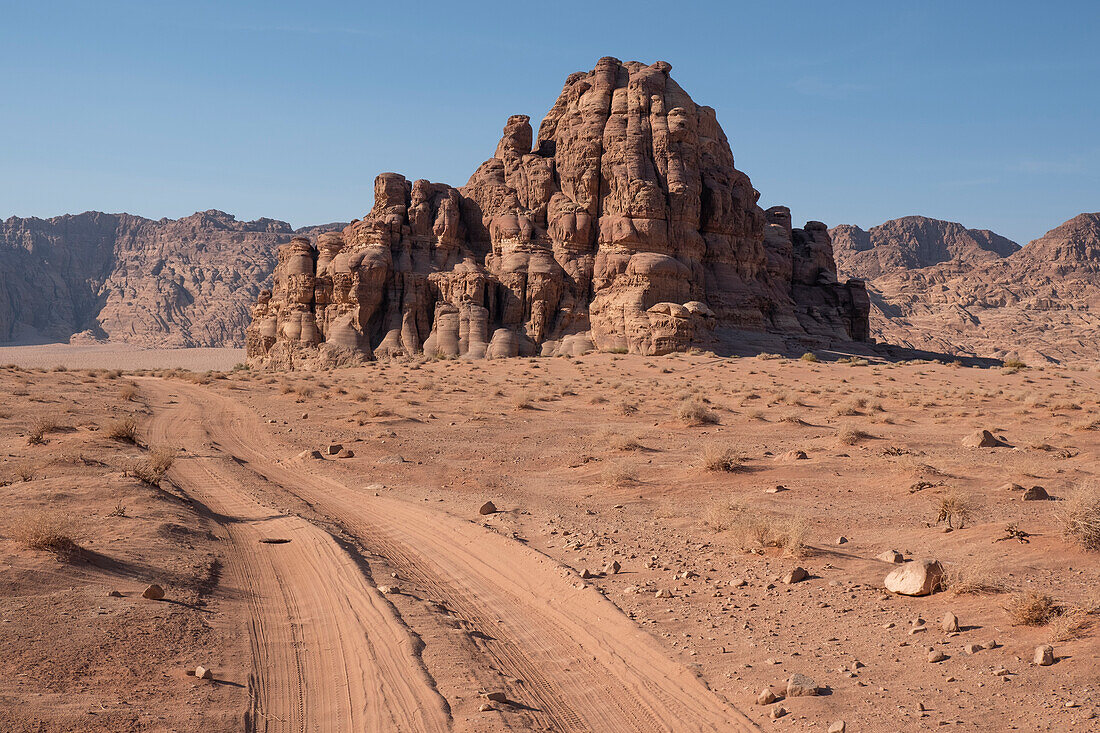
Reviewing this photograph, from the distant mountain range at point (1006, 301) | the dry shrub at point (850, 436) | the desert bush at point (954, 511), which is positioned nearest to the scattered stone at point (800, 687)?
the desert bush at point (954, 511)

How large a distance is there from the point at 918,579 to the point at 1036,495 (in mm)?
4907

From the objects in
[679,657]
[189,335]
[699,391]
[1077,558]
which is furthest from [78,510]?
[189,335]

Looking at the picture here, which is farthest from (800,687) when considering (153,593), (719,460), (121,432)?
(121,432)

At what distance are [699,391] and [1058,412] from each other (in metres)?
12.1

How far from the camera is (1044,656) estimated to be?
5.57 meters

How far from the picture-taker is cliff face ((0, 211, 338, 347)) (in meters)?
160

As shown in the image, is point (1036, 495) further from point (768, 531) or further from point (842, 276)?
point (842, 276)

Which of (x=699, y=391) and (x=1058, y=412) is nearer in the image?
(x=1058, y=412)

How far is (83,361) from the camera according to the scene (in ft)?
393

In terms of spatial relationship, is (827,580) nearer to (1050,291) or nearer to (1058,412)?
(1058,412)

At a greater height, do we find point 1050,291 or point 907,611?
point 1050,291

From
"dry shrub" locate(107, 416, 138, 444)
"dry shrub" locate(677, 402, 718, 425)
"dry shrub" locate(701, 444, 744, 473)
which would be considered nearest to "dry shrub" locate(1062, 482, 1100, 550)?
"dry shrub" locate(701, 444, 744, 473)

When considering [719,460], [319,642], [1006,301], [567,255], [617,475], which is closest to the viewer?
[319,642]

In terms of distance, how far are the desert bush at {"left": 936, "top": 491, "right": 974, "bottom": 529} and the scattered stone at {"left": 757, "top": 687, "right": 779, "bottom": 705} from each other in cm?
520
